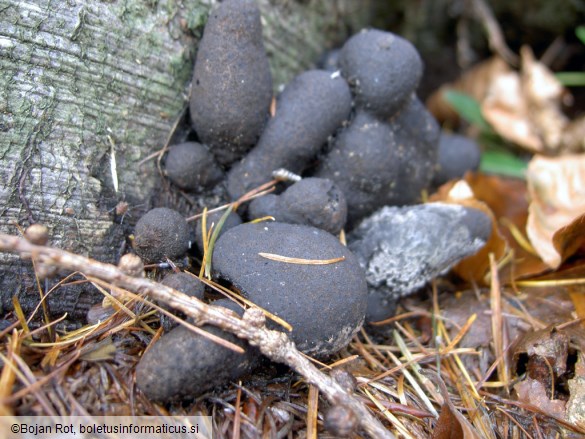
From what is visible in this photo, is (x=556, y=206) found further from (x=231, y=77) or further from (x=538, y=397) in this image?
(x=231, y=77)

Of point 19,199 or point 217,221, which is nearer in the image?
point 19,199

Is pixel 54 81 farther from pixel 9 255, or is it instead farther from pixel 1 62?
pixel 9 255

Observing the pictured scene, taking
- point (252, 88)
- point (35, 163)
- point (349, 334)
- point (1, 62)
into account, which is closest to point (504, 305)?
point (349, 334)

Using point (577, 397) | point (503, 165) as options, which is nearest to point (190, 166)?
point (577, 397)

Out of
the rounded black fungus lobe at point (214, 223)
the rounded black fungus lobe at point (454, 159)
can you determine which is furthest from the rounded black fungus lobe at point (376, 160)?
the rounded black fungus lobe at point (214, 223)

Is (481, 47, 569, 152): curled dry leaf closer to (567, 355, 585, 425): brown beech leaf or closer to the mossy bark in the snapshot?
(567, 355, 585, 425): brown beech leaf
